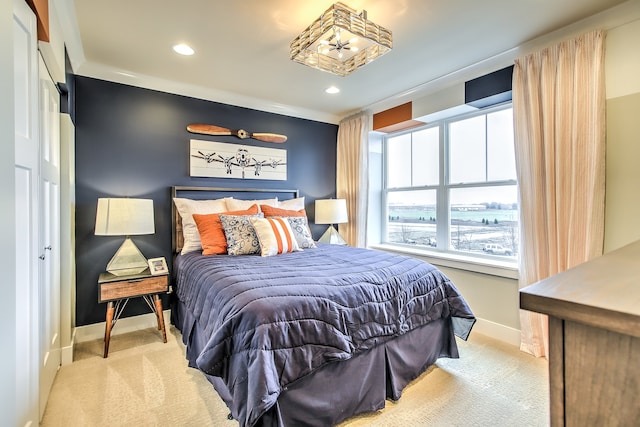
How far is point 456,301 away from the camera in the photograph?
7.41 ft

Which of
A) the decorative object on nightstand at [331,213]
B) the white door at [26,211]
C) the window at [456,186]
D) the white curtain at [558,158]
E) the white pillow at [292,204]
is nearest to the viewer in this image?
the white door at [26,211]

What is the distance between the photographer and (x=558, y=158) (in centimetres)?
231

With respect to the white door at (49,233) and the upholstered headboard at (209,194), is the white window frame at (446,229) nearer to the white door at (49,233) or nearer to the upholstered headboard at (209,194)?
the upholstered headboard at (209,194)

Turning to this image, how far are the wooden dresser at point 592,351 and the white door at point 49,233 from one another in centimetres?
224

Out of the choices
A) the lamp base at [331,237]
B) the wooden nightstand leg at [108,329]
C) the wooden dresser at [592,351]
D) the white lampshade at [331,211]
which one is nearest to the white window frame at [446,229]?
the lamp base at [331,237]

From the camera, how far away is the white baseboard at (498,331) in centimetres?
269

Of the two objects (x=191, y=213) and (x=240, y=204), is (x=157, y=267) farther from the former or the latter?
(x=240, y=204)

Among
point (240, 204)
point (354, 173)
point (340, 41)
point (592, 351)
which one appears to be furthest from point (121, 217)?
point (592, 351)

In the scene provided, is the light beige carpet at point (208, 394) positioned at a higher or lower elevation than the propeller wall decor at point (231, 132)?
lower

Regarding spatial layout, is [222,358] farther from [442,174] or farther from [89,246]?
[442,174]

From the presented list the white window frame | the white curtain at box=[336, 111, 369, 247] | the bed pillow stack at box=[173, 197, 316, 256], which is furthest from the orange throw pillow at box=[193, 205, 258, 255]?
the white window frame

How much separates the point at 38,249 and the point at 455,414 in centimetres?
245

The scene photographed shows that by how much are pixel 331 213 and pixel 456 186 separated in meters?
1.50

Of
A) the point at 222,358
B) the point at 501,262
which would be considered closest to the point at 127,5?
the point at 222,358
